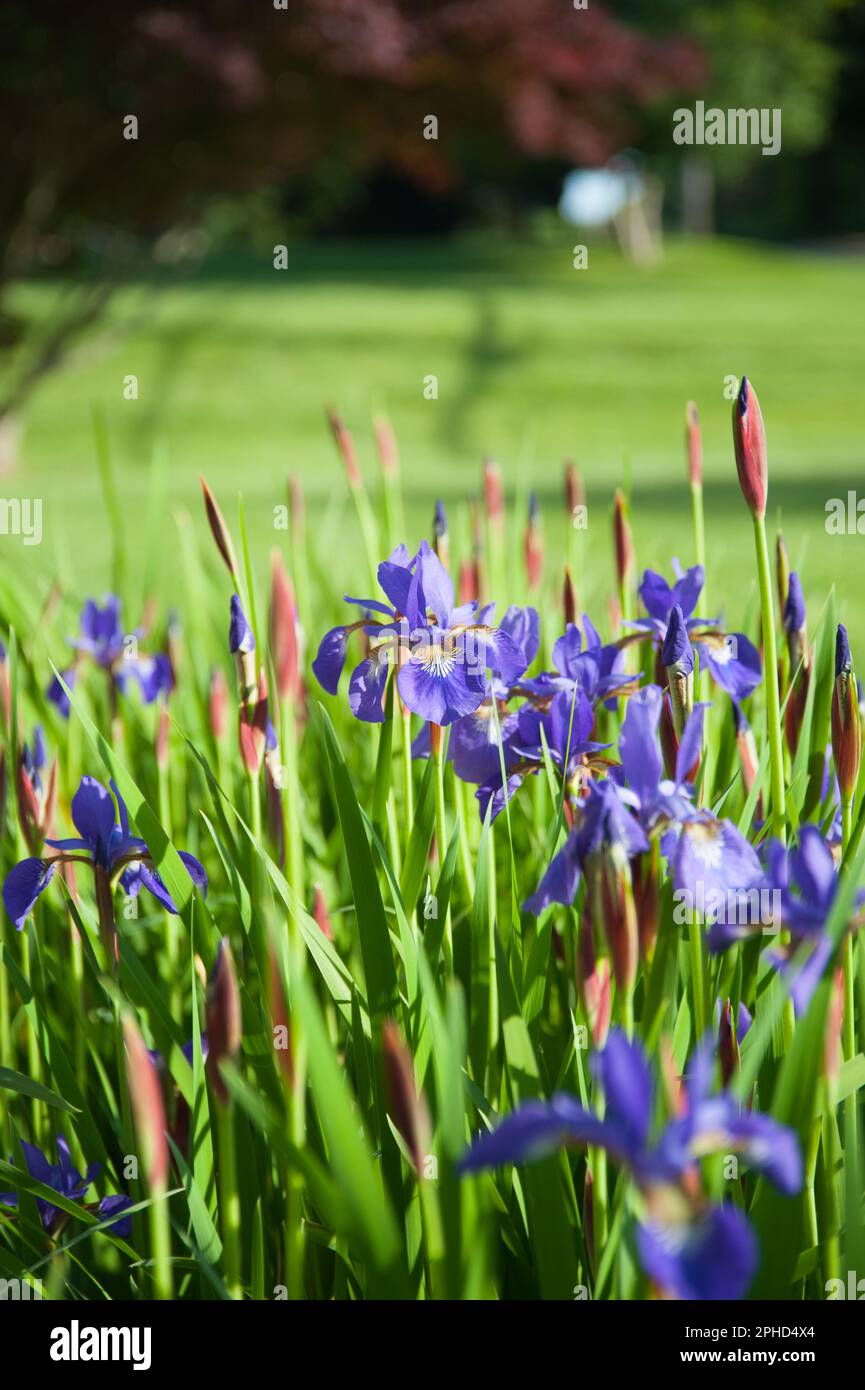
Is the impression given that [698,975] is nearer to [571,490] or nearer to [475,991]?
[475,991]

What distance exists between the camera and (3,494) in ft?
25.2

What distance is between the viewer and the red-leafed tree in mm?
7316

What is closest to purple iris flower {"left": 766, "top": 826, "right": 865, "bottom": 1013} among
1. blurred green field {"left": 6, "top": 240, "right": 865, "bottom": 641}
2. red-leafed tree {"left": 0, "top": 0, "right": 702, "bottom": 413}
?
blurred green field {"left": 6, "top": 240, "right": 865, "bottom": 641}

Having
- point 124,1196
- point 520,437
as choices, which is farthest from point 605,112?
point 124,1196

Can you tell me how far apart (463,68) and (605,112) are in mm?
2629

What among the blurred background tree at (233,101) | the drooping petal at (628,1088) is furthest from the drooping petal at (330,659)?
the blurred background tree at (233,101)

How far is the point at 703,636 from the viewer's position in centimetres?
107

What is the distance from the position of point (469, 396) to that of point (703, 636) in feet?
31.4

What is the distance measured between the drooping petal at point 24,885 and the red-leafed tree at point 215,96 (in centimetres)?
695

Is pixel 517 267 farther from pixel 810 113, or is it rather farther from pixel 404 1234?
pixel 404 1234

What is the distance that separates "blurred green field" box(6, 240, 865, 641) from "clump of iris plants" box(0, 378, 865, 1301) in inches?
110

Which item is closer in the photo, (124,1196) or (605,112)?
(124,1196)

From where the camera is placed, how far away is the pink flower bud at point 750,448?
871 millimetres

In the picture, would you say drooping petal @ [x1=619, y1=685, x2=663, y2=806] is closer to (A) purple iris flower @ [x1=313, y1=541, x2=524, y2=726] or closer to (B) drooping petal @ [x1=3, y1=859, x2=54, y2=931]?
(A) purple iris flower @ [x1=313, y1=541, x2=524, y2=726]
